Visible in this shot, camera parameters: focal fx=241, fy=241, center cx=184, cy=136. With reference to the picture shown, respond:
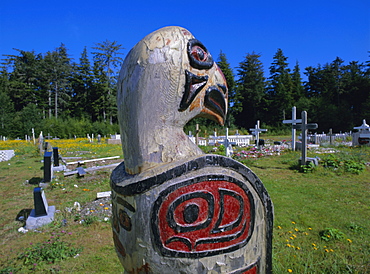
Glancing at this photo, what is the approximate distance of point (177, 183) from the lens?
1.30 meters

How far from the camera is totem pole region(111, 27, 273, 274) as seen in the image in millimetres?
1311

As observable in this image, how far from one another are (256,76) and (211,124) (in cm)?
1582

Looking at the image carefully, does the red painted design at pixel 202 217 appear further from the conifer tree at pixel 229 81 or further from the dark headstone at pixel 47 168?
the conifer tree at pixel 229 81

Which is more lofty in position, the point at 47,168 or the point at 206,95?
the point at 206,95

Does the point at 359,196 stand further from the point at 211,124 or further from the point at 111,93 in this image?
the point at 111,93

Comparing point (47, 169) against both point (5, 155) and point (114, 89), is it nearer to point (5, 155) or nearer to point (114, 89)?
point (5, 155)

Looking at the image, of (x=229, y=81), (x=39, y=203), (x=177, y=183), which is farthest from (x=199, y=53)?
(x=229, y=81)

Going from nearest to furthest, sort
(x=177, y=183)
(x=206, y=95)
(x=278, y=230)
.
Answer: (x=177, y=183)
(x=206, y=95)
(x=278, y=230)

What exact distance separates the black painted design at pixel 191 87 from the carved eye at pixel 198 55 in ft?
0.23

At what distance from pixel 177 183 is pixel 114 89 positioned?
40805 millimetres

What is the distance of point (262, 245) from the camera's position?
4.99 ft

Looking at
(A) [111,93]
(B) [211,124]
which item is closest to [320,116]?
(B) [211,124]

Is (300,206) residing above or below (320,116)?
below

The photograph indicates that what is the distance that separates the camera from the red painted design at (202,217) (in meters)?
1.30
